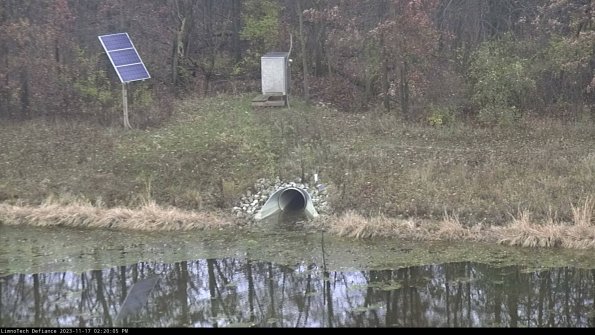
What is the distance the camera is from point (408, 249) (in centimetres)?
1243

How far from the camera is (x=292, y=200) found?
617 inches

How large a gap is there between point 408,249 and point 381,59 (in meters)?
8.57

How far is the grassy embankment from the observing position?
13500 mm

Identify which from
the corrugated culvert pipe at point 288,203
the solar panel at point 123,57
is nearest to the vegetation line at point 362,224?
the corrugated culvert pipe at point 288,203

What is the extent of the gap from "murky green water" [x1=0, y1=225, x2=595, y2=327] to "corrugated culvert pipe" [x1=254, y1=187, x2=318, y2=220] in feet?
2.46

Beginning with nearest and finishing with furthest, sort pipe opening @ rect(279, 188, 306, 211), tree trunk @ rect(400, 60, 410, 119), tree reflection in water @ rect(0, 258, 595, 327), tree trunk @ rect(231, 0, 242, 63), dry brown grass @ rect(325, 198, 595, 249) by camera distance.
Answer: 1. tree reflection in water @ rect(0, 258, 595, 327)
2. dry brown grass @ rect(325, 198, 595, 249)
3. pipe opening @ rect(279, 188, 306, 211)
4. tree trunk @ rect(400, 60, 410, 119)
5. tree trunk @ rect(231, 0, 242, 63)

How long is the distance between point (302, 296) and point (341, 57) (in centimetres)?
1275

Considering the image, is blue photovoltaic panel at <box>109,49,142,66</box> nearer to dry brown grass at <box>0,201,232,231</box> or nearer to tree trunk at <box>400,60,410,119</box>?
dry brown grass at <box>0,201,232,231</box>

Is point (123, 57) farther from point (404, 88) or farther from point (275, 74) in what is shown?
point (404, 88)

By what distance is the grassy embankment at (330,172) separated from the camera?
13500 mm

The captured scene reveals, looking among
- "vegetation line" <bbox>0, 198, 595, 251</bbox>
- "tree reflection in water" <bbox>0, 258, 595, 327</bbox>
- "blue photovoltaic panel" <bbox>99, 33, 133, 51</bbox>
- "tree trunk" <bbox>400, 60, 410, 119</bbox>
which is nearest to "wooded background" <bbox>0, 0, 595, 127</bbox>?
"tree trunk" <bbox>400, 60, 410, 119</bbox>

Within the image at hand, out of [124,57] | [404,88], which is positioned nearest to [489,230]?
[404,88]

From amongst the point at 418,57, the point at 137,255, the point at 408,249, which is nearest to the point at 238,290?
the point at 137,255

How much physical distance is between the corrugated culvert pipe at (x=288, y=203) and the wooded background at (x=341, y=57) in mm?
4931
